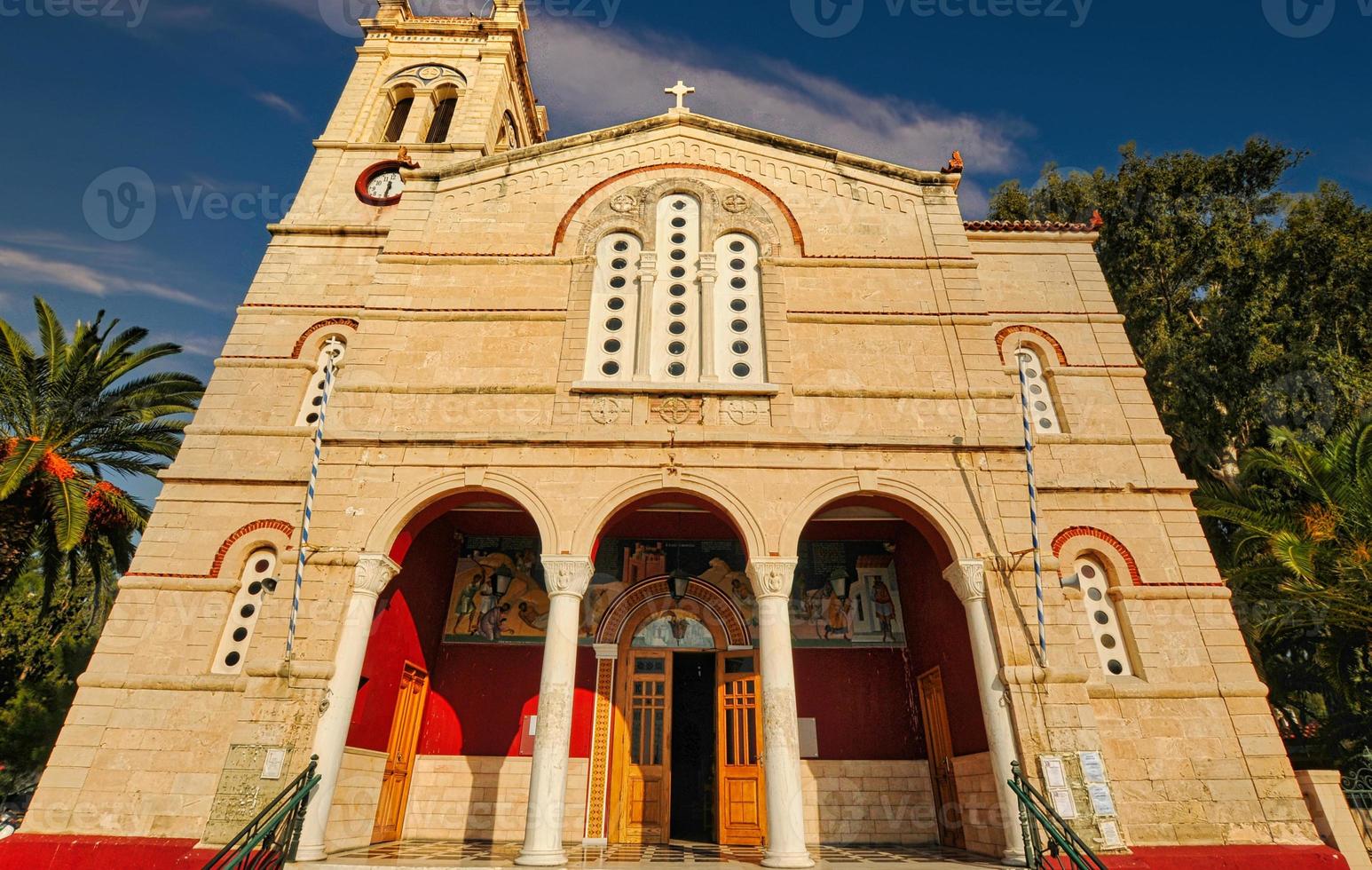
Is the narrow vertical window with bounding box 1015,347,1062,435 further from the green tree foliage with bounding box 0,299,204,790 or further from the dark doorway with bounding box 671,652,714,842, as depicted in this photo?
the green tree foliage with bounding box 0,299,204,790

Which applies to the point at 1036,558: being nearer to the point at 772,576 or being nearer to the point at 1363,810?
the point at 772,576

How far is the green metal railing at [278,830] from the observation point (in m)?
6.84

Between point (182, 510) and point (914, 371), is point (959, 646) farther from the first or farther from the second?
point (182, 510)

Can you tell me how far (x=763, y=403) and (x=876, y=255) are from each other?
144 inches

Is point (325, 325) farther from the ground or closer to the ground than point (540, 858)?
farther from the ground

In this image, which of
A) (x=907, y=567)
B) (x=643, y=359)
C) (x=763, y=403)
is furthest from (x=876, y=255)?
(x=907, y=567)

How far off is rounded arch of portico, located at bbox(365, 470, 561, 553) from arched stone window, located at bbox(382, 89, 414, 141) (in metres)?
10.9

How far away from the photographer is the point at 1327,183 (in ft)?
56.5

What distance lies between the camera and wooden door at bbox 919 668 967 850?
9.86 meters

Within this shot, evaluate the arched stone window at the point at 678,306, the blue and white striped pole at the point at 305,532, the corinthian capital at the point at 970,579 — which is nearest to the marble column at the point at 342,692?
the blue and white striped pole at the point at 305,532

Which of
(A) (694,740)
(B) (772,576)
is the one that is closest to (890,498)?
(B) (772,576)

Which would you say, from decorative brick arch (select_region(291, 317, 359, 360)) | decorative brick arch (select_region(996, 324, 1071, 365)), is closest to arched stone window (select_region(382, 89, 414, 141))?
decorative brick arch (select_region(291, 317, 359, 360))

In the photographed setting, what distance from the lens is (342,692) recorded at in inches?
329

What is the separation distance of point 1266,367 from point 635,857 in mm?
16364
